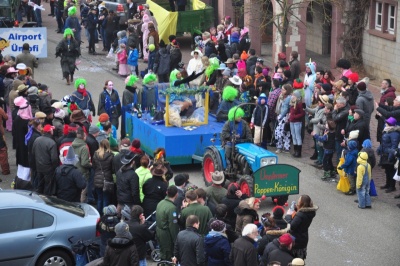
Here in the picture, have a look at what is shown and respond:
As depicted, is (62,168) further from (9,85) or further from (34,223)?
(9,85)

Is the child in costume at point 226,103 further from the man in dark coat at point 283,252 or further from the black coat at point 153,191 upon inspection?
the man in dark coat at point 283,252

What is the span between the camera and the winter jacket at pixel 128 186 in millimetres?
16094

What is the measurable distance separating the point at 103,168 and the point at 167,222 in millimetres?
2708

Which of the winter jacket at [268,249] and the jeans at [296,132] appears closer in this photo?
the winter jacket at [268,249]

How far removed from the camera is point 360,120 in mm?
19781

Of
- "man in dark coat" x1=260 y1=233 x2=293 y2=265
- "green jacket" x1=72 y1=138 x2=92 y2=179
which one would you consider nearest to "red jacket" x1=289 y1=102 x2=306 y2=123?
"green jacket" x1=72 y1=138 x2=92 y2=179

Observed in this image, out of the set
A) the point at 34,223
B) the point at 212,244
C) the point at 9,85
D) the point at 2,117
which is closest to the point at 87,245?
the point at 34,223

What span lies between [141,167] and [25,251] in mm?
2775

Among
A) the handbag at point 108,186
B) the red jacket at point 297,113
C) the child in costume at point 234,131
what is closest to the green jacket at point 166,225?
the handbag at point 108,186

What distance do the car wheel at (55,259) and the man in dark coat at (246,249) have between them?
3012 mm

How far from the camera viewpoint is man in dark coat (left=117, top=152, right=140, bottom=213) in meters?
16.1

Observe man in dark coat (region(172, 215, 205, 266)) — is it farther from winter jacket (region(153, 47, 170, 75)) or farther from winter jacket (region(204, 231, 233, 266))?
winter jacket (region(153, 47, 170, 75))

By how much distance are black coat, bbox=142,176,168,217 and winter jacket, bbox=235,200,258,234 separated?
6.20 feet

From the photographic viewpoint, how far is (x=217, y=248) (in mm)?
13477
